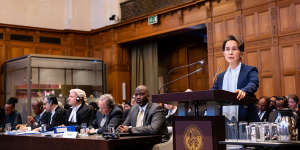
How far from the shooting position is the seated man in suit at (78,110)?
545cm

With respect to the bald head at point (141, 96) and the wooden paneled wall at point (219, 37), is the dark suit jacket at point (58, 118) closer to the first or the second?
the bald head at point (141, 96)

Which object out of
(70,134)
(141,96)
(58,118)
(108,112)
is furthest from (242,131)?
(58,118)

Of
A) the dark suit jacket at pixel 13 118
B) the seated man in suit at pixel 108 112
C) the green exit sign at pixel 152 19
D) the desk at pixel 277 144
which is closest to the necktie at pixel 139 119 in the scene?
the seated man in suit at pixel 108 112

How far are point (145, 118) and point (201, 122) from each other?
6.30 feet

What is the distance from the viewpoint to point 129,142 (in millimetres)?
3387

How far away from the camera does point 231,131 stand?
2395 mm

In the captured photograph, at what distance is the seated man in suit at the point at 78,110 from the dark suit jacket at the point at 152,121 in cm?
118

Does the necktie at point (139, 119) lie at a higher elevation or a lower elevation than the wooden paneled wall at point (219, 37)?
lower

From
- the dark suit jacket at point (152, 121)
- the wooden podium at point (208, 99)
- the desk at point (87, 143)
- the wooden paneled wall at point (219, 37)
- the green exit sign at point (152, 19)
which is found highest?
the green exit sign at point (152, 19)

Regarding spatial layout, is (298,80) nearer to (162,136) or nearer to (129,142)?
(162,136)

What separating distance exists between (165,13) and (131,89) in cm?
298

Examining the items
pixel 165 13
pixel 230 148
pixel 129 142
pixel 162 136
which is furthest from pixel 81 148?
pixel 165 13

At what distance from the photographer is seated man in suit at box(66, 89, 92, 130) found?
17.9 feet

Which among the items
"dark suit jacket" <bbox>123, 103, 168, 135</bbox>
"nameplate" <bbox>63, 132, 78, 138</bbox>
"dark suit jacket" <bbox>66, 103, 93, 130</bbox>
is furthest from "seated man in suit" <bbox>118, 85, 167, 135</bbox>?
"dark suit jacket" <bbox>66, 103, 93, 130</bbox>
